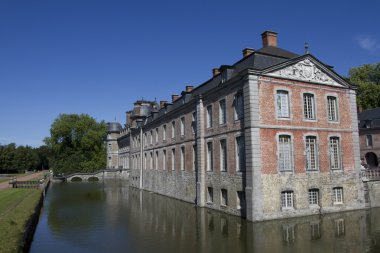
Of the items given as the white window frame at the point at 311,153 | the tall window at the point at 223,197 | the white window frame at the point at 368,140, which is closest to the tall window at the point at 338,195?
the white window frame at the point at 311,153

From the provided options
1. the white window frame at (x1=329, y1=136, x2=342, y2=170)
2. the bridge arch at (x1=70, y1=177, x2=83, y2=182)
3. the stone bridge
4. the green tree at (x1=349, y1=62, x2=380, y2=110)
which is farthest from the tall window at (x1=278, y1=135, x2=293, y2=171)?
the bridge arch at (x1=70, y1=177, x2=83, y2=182)

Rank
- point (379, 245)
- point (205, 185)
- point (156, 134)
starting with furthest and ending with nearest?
point (156, 134)
point (205, 185)
point (379, 245)

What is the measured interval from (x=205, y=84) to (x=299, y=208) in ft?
33.2

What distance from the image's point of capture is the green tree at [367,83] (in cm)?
3753

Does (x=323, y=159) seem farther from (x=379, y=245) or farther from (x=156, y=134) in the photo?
(x=156, y=134)

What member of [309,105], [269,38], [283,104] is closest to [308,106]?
[309,105]

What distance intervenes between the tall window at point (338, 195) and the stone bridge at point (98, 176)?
36555 mm

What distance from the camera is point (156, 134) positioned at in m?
29.4

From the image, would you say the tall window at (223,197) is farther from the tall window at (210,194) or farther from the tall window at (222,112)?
the tall window at (222,112)

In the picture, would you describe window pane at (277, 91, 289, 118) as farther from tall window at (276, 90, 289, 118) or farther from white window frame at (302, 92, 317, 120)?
white window frame at (302, 92, 317, 120)

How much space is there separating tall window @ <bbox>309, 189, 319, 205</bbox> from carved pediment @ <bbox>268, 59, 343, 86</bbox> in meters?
5.65

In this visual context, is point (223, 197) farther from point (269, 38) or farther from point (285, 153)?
point (269, 38)

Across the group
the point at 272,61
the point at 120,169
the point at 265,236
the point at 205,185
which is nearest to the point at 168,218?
the point at 205,185

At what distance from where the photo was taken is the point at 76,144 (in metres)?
55.5
